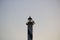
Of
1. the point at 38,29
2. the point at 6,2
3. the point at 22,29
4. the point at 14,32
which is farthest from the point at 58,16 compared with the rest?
the point at 6,2

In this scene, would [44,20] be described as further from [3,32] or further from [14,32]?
[3,32]

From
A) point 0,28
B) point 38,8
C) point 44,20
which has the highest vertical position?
point 38,8

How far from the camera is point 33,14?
335 centimetres

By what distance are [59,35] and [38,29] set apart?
0.60 meters

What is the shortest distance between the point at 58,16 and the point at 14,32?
4.26 ft

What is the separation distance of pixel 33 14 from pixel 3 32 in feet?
3.17

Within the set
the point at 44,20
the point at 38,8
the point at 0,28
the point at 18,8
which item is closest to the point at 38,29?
the point at 44,20

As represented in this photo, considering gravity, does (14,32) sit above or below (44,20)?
below

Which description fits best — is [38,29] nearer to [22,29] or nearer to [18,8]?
[22,29]

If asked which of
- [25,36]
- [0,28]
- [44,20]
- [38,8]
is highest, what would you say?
[38,8]

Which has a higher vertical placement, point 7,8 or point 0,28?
point 7,8

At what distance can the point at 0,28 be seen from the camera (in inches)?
130

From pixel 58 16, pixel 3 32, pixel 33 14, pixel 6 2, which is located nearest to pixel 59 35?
pixel 58 16

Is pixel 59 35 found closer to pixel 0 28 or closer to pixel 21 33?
pixel 21 33
